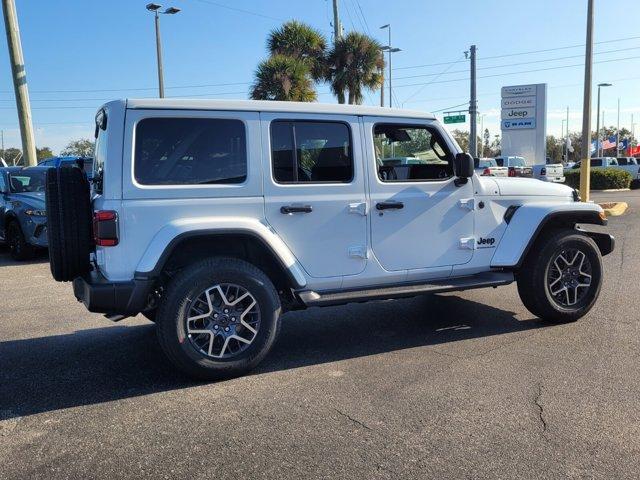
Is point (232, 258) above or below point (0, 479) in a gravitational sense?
above

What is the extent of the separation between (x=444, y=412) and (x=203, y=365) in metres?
1.74

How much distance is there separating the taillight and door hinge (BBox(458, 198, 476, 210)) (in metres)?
2.94

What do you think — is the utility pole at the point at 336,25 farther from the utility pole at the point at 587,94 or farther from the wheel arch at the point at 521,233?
the wheel arch at the point at 521,233

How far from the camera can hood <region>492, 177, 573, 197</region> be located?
5.42m

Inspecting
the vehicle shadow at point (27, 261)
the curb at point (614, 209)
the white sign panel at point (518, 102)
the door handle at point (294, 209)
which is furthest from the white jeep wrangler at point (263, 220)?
the white sign panel at point (518, 102)

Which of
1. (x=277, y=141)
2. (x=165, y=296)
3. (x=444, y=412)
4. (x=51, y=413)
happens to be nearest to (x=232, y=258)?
(x=165, y=296)

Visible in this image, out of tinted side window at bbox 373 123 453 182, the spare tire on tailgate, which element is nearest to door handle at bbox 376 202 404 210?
tinted side window at bbox 373 123 453 182

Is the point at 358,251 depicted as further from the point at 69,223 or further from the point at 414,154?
the point at 69,223

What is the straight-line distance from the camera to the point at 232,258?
14.3 feet

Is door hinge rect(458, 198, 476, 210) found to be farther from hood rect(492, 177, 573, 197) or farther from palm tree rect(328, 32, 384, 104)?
palm tree rect(328, 32, 384, 104)

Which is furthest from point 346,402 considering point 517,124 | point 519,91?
point 519,91

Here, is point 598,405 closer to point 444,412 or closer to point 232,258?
point 444,412

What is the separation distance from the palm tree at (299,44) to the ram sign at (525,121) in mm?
15349

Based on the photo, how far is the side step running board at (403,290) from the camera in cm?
454
